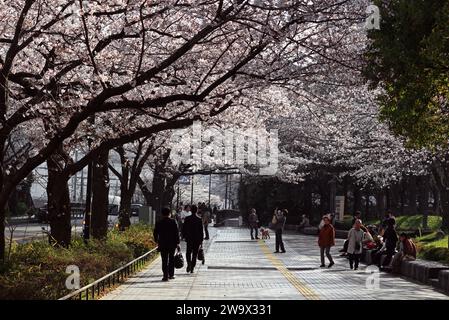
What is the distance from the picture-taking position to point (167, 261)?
18188 millimetres

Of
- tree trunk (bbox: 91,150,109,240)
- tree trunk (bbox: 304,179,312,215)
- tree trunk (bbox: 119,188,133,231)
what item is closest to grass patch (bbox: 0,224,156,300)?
tree trunk (bbox: 91,150,109,240)

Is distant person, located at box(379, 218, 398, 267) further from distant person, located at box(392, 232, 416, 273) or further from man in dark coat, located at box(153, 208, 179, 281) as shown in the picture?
man in dark coat, located at box(153, 208, 179, 281)

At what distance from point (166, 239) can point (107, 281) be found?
7.85ft

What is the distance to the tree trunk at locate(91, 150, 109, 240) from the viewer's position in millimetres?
23828

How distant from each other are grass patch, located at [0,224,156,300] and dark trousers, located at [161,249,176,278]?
116 cm

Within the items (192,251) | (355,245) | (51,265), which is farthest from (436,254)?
(51,265)

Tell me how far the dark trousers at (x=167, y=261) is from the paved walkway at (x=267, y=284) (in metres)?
0.27

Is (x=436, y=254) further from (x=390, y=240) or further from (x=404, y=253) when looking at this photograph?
(x=404, y=253)

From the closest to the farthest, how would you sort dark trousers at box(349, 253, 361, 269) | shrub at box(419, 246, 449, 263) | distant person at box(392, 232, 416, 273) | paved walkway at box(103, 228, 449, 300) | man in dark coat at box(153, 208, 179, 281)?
paved walkway at box(103, 228, 449, 300)
man in dark coat at box(153, 208, 179, 281)
distant person at box(392, 232, 416, 273)
dark trousers at box(349, 253, 361, 269)
shrub at box(419, 246, 449, 263)

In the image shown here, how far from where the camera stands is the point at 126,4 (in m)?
14.5

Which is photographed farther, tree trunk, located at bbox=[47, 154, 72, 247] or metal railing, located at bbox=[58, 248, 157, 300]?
tree trunk, located at bbox=[47, 154, 72, 247]

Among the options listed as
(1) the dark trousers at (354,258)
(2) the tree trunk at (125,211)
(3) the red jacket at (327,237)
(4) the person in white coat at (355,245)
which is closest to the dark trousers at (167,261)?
(4) the person in white coat at (355,245)

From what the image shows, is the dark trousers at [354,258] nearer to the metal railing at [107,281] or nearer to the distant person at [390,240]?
the distant person at [390,240]

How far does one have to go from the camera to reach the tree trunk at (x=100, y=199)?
78.2ft
